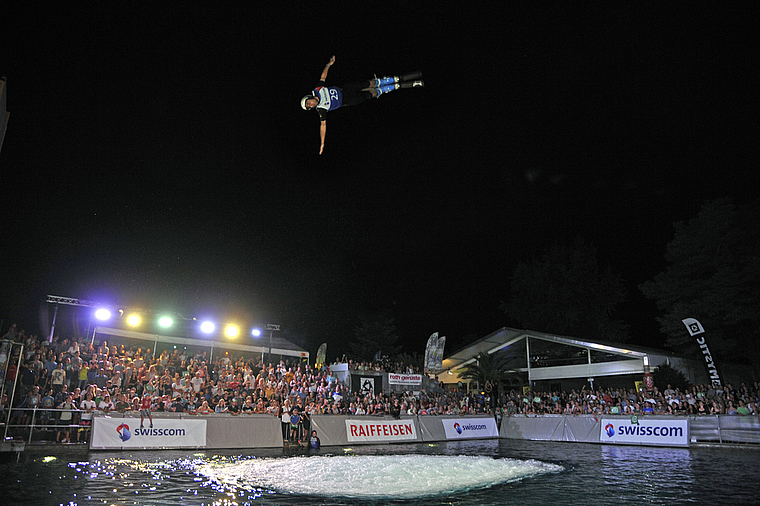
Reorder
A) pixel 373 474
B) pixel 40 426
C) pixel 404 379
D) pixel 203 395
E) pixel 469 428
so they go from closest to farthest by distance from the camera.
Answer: pixel 373 474 < pixel 40 426 < pixel 203 395 < pixel 469 428 < pixel 404 379

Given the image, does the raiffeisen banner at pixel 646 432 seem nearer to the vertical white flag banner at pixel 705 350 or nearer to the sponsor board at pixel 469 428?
the sponsor board at pixel 469 428

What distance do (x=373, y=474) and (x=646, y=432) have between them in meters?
14.4

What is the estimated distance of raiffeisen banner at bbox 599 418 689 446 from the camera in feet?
62.4

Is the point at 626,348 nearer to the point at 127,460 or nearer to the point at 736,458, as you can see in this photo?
the point at 736,458

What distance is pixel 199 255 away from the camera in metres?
34.9

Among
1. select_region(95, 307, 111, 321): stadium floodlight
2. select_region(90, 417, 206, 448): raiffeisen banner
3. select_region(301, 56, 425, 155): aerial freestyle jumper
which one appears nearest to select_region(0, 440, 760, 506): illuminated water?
select_region(90, 417, 206, 448): raiffeisen banner

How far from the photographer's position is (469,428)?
23312mm

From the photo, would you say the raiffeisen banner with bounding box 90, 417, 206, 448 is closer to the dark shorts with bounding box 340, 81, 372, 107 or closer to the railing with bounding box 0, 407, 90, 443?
the railing with bounding box 0, 407, 90, 443

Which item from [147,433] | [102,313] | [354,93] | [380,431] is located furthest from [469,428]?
[354,93]

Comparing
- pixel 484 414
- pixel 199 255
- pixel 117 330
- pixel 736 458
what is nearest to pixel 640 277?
pixel 484 414

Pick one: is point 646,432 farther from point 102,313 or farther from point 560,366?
point 102,313

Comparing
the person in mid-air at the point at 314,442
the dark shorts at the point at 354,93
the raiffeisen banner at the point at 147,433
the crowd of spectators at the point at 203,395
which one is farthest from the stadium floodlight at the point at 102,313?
the dark shorts at the point at 354,93

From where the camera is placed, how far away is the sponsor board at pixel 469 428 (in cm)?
2252

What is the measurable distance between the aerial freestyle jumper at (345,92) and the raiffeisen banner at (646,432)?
1671 cm
